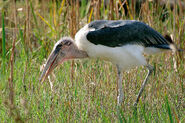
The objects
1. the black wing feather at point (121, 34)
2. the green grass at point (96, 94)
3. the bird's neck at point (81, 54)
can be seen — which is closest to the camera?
the green grass at point (96, 94)

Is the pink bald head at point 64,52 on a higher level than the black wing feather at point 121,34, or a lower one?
lower

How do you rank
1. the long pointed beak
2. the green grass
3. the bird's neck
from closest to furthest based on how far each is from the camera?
the green grass < the long pointed beak < the bird's neck

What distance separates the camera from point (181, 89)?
11.9 feet

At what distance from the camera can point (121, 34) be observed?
3654mm

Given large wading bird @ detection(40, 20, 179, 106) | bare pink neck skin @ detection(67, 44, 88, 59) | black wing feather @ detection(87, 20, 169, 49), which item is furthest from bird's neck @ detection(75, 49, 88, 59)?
black wing feather @ detection(87, 20, 169, 49)

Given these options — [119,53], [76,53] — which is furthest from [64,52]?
[119,53]

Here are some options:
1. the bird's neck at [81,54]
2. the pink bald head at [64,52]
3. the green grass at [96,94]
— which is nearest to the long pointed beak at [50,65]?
the pink bald head at [64,52]

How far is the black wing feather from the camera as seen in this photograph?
363cm

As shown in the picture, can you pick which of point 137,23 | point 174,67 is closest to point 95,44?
point 137,23

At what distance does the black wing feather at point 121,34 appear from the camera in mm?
3631

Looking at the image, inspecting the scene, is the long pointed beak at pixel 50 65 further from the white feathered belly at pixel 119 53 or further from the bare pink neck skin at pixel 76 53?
the white feathered belly at pixel 119 53

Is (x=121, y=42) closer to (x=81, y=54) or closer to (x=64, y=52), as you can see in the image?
(x=81, y=54)

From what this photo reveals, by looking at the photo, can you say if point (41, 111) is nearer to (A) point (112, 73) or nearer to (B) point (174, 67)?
(A) point (112, 73)

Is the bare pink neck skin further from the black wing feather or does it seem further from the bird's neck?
the black wing feather
